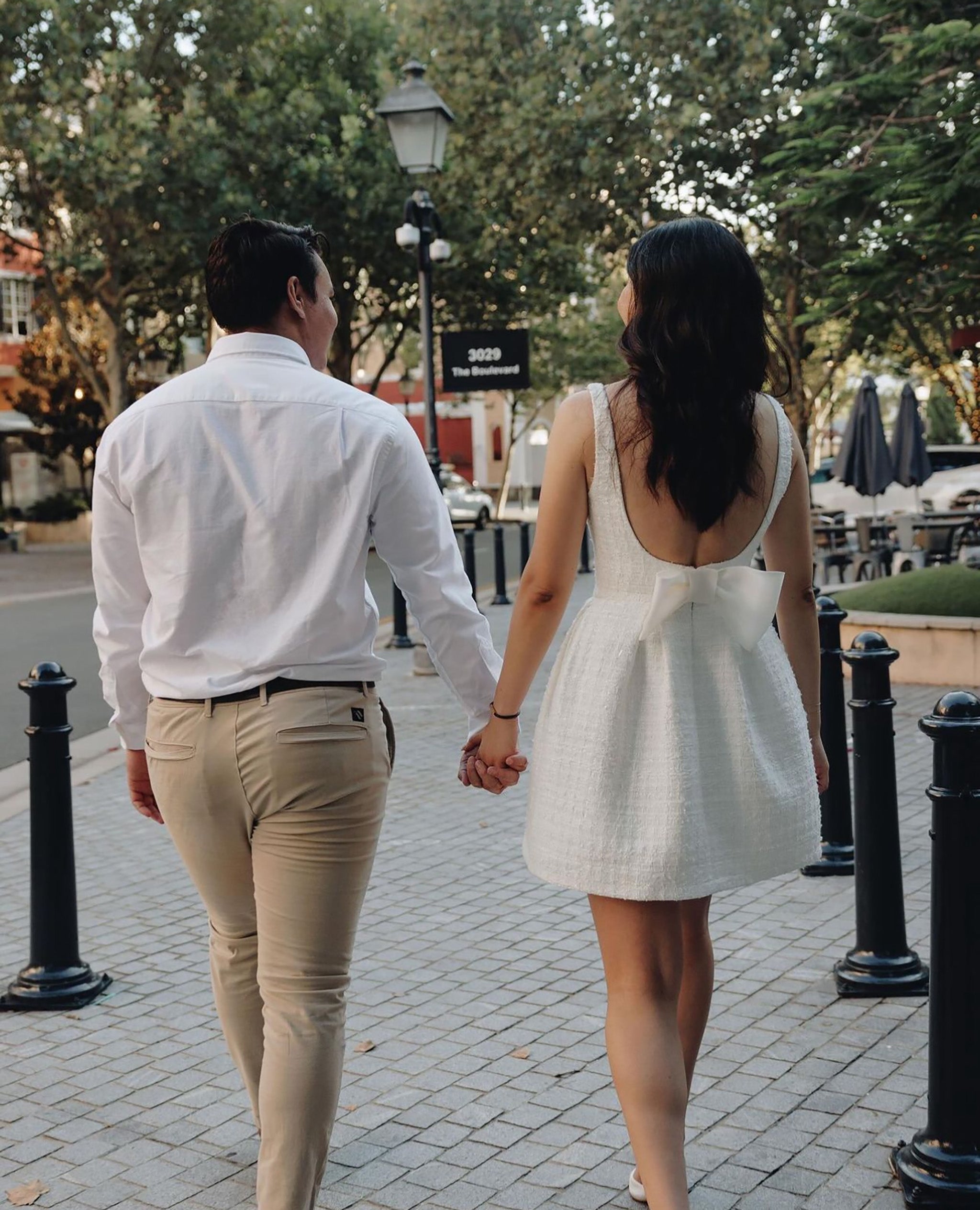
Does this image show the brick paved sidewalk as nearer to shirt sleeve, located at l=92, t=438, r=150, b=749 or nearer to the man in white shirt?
the man in white shirt

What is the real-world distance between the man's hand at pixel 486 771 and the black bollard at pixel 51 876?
2.02 meters

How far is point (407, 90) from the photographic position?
12.1 m

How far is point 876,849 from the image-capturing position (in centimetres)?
443

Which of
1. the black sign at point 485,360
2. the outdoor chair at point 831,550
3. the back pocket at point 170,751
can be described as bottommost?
the outdoor chair at point 831,550

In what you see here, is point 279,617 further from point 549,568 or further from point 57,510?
point 57,510

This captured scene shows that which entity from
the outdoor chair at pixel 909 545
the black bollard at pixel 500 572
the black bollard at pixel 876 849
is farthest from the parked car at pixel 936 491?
the black bollard at pixel 876 849

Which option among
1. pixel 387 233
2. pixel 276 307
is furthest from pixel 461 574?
pixel 387 233

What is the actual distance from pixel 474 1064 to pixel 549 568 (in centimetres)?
177

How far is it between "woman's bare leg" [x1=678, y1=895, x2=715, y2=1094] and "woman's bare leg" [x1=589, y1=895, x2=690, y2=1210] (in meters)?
0.13

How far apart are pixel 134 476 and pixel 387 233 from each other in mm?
27492

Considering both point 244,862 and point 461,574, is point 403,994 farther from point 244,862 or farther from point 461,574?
point 461,574

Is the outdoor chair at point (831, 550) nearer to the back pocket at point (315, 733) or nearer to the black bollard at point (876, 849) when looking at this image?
the black bollard at point (876, 849)

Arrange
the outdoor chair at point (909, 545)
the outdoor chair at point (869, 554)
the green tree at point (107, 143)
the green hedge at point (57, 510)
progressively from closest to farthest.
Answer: the outdoor chair at point (909, 545)
the outdoor chair at point (869, 554)
the green tree at point (107, 143)
the green hedge at point (57, 510)

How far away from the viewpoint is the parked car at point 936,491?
28.4 meters
